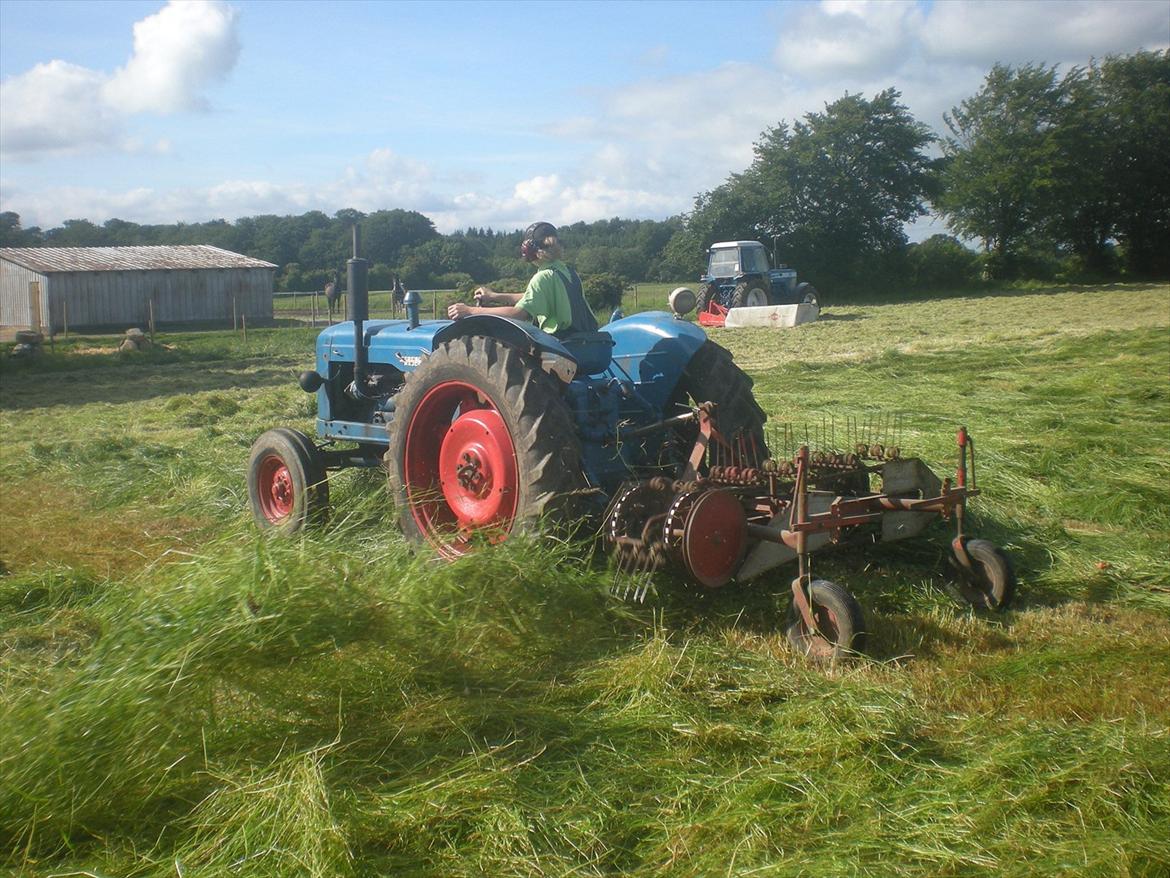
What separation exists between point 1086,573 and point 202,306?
34.7 meters

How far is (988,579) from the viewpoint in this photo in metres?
4.29

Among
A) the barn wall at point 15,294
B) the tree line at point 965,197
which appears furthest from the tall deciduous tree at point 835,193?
the barn wall at point 15,294

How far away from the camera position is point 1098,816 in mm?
2516

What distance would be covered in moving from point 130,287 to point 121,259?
1.60m

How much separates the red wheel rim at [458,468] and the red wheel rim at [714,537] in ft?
2.55

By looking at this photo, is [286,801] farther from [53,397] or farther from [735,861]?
[53,397]

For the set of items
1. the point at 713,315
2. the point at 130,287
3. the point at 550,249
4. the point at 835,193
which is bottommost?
the point at 713,315

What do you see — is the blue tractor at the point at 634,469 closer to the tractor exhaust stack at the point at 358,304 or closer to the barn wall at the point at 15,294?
the tractor exhaust stack at the point at 358,304

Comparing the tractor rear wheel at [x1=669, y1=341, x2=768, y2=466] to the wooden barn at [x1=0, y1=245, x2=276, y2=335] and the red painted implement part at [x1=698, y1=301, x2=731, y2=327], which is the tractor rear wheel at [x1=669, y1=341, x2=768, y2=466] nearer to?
the red painted implement part at [x1=698, y1=301, x2=731, y2=327]

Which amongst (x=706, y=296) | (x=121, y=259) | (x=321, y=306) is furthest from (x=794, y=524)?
(x=321, y=306)

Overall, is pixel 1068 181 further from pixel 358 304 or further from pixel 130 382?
pixel 358 304

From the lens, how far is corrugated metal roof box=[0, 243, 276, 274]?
32.5 m

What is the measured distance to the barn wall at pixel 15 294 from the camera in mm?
32156

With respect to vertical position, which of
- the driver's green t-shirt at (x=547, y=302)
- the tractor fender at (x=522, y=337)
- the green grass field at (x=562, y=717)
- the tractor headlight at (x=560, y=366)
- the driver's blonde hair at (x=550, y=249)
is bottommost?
the green grass field at (x=562, y=717)
